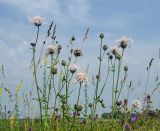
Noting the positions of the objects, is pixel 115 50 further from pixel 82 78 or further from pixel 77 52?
pixel 82 78

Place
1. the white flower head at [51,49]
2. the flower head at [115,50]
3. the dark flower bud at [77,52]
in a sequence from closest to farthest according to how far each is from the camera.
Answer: the dark flower bud at [77,52], the white flower head at [51,49], the flower head at [115,50]

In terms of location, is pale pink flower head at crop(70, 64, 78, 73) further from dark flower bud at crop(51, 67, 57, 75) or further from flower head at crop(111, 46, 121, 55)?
flower head at crop(111, 46, 121, 55)

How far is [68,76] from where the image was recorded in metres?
5.65

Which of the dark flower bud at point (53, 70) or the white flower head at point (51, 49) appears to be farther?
the white flower head at point (51, 49)

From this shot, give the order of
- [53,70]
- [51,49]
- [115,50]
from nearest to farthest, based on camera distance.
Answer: [53,70] → [51,49] → [115,50]

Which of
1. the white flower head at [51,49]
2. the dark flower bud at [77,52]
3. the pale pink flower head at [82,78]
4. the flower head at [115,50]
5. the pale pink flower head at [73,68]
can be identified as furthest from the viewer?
the flower head at [115,50]

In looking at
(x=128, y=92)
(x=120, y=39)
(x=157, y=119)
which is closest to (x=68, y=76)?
(x=120, y=39)

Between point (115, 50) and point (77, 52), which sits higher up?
point (115, 50)

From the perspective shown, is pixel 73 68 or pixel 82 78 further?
pixel 73 68

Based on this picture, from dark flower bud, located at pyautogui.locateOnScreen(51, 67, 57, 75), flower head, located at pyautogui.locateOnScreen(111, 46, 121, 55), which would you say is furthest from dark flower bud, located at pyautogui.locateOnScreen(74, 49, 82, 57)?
flower head, located at pyautogui.locateOnScreen(111, 46, 121, 55)

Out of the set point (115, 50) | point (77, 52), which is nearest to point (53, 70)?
point (77, 52)

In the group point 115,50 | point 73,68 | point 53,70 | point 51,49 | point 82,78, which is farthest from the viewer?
point 115,50

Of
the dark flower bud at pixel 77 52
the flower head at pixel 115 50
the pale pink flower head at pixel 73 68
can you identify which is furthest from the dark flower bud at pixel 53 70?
the flower head at pixel 115 50

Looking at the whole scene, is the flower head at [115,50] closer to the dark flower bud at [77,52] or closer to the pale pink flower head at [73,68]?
the dark flower bud at [77,52]
